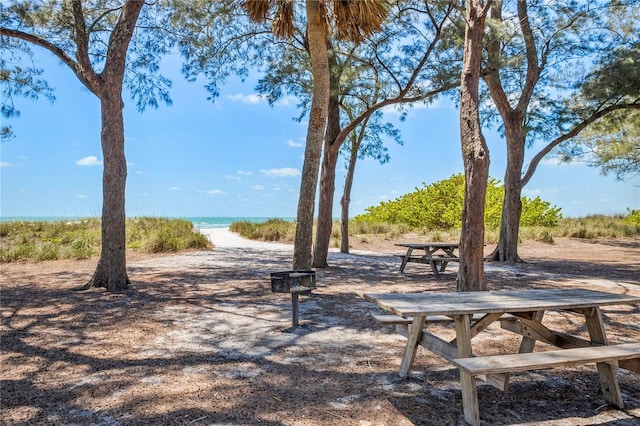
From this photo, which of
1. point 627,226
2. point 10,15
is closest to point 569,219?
point 627,226

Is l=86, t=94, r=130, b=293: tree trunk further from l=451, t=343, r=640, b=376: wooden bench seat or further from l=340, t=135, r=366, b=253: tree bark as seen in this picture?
l=340, t=135, r=366, b=253: tree bark

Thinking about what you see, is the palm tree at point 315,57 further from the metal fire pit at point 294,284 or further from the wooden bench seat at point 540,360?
the wooden bench seat at point 540,360

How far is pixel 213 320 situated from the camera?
506cm

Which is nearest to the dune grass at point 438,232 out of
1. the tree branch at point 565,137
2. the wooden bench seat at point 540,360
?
the tree branch at point 565,137

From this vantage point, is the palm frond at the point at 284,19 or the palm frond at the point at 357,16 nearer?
the palm frond at the point at 357,16

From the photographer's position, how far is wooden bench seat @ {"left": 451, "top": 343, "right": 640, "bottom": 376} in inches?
95.4

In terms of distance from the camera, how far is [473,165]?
5.61 m

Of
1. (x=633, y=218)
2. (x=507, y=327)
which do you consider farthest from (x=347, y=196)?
(x=633, y=218)

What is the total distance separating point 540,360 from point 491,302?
584mm

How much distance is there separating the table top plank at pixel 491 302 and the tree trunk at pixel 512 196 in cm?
795

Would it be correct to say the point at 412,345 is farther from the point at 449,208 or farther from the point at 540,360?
the point at 449,208

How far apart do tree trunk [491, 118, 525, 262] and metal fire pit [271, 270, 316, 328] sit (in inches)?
313

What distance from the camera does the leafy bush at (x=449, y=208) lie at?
850 inches

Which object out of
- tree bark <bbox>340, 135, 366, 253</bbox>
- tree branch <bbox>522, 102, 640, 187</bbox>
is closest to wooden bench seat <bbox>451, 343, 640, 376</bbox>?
tree branch <bbox>522, 102, 640, 187</bbox>
